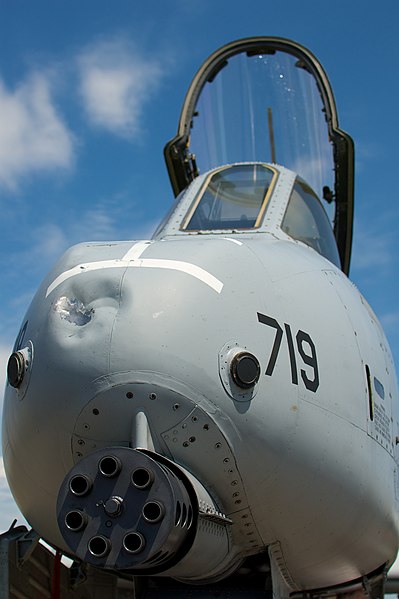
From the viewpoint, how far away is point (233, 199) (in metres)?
6.71

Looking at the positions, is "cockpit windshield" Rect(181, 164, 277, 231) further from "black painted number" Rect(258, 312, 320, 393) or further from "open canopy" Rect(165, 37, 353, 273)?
"black painted number" Rect(258, 312, 320, 393)

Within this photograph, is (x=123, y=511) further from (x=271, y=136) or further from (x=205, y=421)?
(x=271, y=136)

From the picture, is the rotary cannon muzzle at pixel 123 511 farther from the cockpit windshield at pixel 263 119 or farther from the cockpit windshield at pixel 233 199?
the cockpit windshield at pixel 263 119

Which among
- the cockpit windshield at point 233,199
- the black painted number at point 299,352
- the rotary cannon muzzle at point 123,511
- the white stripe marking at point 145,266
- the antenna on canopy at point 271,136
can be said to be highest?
the antenna on canopy at point 271,136

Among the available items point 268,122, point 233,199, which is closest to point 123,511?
point 233,199

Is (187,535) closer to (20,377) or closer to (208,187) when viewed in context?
(20,377)

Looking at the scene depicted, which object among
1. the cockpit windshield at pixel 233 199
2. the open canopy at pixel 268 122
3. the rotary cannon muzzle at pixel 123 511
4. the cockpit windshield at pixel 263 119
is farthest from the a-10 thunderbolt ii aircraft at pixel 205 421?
the cockpit windshield at pixel 263 119

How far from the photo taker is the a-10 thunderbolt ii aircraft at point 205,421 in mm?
3829

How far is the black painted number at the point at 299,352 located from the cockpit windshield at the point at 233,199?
1.75 meters

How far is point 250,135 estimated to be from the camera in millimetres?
9180

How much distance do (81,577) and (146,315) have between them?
2.52 meters

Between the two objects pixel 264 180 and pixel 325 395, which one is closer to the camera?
pixel 325 395

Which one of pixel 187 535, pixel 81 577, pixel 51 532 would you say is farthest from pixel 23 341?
pixel 81 577

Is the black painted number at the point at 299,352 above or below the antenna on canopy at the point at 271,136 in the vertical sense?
below
